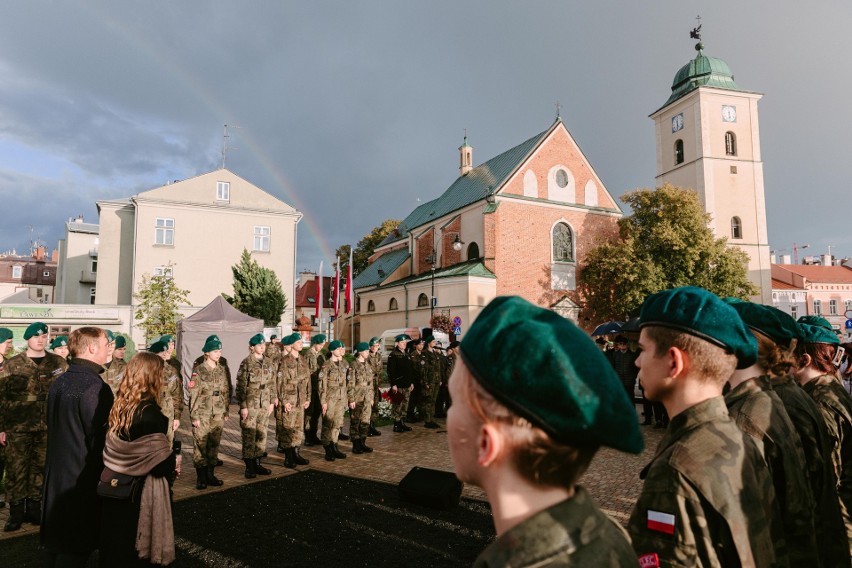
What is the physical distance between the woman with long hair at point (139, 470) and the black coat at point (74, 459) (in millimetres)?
213

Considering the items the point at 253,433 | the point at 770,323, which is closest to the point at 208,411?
the point at 253,433

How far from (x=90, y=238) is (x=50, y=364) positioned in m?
40.6

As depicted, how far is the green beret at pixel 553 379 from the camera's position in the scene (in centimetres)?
105

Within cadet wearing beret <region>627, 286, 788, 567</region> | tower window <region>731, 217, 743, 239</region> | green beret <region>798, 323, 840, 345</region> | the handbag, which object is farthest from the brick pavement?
tower window <region>731, 217, 743, 239</region>

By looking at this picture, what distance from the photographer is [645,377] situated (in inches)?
81.1

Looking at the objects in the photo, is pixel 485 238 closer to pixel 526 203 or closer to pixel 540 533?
pixel 526 203

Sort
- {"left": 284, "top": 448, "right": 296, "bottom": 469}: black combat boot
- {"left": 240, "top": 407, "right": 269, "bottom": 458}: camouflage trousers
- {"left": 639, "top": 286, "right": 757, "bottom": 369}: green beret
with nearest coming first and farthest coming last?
{"left": 639, "top": 286, "right": 757, "bottom": 369}: green beret → {"left": 240, "top": 407, "right": 269, "bottom": 458}: camouflage trousers → {"left": 284, "top": 448, "right": 296, "bottom": 469}: black combat boot

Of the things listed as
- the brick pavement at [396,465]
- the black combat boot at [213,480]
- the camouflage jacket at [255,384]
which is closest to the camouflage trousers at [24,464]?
the brick pavement at [396,465]

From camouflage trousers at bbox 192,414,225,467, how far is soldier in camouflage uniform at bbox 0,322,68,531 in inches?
78.8

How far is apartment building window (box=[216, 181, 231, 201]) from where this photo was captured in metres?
33.5

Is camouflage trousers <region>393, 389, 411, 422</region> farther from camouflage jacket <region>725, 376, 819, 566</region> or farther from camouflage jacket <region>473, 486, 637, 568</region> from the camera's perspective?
camouflage jacket <region>473, 486, 637, 568</region>

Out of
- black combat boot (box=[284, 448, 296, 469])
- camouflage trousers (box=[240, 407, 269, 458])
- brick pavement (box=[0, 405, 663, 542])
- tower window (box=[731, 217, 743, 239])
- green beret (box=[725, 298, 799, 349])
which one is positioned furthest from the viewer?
tower window (box=[731, 217, 743, 239])

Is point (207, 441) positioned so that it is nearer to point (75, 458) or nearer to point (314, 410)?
point (314, 410)

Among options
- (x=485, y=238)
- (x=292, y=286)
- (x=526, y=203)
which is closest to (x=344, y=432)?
(x=292, y=286)
